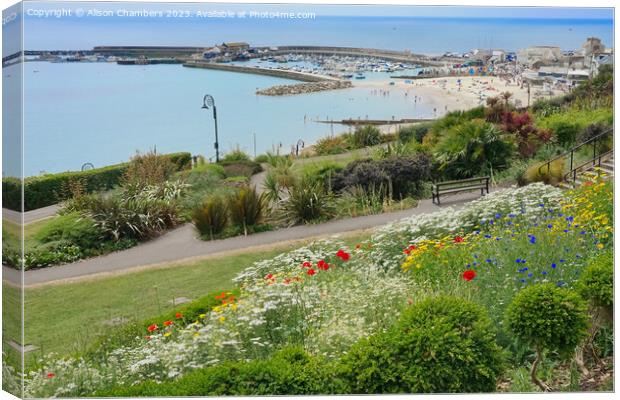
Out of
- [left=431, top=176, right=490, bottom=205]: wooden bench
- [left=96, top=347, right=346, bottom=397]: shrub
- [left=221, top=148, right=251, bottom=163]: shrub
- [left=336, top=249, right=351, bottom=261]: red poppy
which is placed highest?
[left=221, top=148, right=251, bottom=163]: shrub

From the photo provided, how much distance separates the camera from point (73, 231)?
383 inches

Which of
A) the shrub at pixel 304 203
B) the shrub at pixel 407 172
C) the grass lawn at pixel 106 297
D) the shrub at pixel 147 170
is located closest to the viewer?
the grass lawn at pixel 106 297

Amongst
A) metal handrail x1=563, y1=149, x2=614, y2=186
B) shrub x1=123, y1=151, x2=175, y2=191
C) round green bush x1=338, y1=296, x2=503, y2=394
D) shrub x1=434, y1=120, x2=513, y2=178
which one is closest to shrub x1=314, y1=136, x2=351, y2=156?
shrub x1=434, y1=120, x2=513, y2=178

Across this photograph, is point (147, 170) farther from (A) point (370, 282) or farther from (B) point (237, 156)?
(A) point (370, 282)

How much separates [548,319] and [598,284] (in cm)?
103

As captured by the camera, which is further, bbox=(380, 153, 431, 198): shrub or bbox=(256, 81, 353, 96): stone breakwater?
bbox=(380, 153, 431, 198): shrub

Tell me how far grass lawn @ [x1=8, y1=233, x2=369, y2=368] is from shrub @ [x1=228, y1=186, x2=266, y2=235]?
0.33 m

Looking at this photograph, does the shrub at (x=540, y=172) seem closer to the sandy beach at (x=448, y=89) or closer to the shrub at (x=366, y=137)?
the sandy beach at (x=448, y=89)

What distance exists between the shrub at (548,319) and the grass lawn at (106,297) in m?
2.67

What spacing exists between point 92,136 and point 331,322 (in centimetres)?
298

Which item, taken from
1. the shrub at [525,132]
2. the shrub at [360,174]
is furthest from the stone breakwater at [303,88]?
the shrub at [525,132]

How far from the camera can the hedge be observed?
9.20 meters

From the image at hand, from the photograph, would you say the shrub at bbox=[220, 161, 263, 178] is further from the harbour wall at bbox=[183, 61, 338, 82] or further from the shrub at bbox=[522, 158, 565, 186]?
the shrub at bbox=[522, 158, 565, 186]

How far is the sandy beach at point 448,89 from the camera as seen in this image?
35.2 ft
